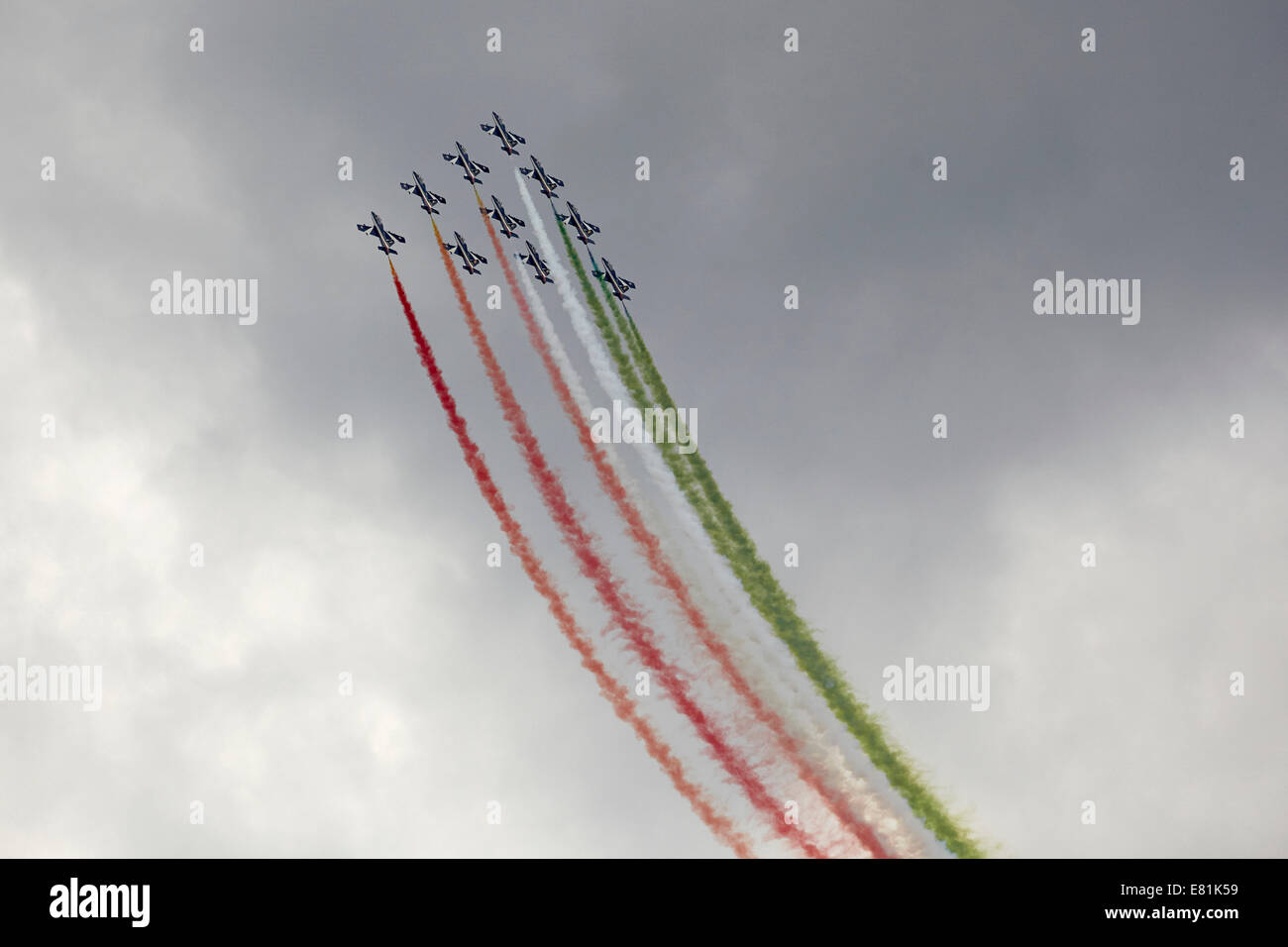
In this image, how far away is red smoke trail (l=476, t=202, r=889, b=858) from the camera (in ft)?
275

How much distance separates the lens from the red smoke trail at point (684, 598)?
275 ft

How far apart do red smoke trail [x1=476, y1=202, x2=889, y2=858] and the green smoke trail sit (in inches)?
144

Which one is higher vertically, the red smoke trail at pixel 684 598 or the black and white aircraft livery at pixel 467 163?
the black and white aircraft livery at pixel 467 163

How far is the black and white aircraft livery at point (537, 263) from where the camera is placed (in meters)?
105

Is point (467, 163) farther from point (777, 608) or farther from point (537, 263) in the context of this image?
point (777, 608)

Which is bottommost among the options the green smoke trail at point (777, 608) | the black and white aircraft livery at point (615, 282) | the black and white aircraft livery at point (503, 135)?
the green smoke trail at point (777, 608)

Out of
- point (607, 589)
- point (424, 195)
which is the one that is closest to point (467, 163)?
point (424, 195)

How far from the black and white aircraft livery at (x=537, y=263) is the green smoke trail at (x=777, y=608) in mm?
9780

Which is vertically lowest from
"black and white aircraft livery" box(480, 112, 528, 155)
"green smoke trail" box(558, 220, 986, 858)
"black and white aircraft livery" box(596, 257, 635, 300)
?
"green smoke trail" box(558, 220, 986, 858)

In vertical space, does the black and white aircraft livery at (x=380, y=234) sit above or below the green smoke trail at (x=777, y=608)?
above

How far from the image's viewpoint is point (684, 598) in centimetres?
8844

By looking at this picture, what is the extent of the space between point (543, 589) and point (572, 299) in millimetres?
24293
